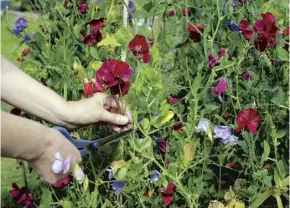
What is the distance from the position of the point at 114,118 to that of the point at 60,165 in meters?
0.36

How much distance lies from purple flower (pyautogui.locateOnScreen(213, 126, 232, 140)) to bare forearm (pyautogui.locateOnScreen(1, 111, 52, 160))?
852 millimetres

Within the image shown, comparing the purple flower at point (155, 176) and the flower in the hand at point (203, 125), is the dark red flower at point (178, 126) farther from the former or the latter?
the purple flower at point (155, 176)

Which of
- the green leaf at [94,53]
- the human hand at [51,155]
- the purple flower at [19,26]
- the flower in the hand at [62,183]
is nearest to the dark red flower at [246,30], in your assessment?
the green leaf at [94,53]

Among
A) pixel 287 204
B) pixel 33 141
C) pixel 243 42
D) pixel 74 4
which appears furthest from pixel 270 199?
pixel 33 141

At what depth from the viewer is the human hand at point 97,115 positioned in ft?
6.75

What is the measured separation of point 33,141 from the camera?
1.65 meters

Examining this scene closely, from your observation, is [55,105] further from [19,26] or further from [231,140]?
[19,26]

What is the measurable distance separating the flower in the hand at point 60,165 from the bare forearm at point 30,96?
0.37 metres

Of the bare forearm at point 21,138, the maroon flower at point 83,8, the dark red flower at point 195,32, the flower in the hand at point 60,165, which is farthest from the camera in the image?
the maroon flower at point 83,8

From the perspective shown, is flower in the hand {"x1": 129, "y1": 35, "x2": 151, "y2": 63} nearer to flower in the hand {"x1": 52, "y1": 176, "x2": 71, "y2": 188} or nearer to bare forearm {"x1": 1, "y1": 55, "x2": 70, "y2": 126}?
bare forearm {"x1": 1, "y1": 55, "x2": 70, "y2": 126}

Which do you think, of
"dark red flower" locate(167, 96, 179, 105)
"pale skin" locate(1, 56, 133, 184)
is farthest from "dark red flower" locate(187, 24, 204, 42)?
"pale skin" locate(1, 56, 133, 184)

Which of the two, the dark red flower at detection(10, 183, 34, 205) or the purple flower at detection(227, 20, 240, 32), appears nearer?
the purple flower at detection(227, 20, 240, 32)

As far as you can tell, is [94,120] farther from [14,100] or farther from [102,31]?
[102,31]

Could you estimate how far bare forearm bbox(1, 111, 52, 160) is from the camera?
161cm
